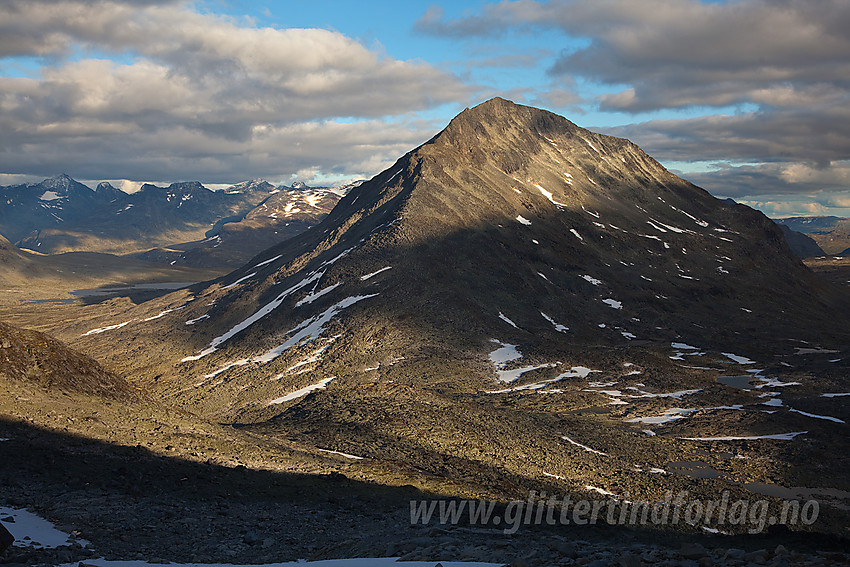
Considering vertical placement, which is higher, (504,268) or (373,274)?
(504,268)

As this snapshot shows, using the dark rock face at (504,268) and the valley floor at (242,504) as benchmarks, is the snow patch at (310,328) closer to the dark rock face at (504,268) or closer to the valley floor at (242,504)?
the dark rock face at (504,268)

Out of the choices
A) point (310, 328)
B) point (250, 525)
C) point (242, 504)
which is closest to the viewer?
point (250, 525)

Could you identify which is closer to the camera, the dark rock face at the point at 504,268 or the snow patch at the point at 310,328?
the snow patch at the point at 310,328

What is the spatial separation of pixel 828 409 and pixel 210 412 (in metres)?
84.5

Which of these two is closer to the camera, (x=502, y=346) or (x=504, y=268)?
(x=502, y=346)

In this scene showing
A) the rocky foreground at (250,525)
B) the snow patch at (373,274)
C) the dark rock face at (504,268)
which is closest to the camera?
the rocky foreground at (250,525)

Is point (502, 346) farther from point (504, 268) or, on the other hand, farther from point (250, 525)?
point (250, 525)

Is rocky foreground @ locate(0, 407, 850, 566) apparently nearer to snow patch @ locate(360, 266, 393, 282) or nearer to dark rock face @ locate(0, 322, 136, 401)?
dark rock face @ locate(0, 322, 136, 401)

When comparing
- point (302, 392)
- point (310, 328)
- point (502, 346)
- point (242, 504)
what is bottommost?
point (302, 392)

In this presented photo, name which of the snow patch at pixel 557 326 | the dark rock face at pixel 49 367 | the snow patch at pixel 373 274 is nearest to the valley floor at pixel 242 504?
the dark rock face at pixel 49 367

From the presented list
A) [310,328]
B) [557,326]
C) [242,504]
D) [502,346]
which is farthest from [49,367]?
[557,326]

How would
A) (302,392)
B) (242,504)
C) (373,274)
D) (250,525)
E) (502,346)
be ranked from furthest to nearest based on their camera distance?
(373,274), (502,346), (302,392), (242,504), (250,525)

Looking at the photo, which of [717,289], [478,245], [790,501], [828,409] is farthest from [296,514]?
[717,289]

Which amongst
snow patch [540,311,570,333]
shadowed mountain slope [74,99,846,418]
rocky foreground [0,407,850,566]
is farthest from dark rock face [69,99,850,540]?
rocky foreground [0,407,850,566]
